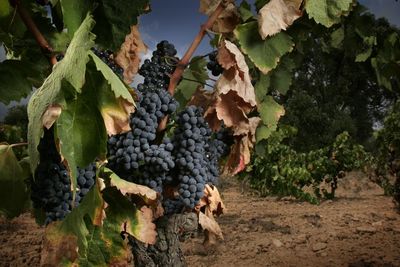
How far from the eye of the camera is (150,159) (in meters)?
1.67

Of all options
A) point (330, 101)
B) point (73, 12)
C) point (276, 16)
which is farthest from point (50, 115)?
point (330, 101)

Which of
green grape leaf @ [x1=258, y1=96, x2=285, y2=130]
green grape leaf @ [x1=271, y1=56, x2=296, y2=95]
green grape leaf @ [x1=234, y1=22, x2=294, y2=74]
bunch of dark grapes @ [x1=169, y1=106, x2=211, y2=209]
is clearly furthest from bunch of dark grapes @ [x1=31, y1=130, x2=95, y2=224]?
green grape leaf @ [x1=271, y1=56, x2=296, y2=95]

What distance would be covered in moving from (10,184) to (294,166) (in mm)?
8877

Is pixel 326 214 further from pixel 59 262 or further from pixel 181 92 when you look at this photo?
pixel 59 262

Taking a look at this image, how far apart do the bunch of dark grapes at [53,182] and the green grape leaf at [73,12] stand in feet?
1.31

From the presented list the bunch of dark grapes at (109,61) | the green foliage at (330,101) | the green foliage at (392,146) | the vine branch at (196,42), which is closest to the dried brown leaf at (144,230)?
the vine branch at (196,42)

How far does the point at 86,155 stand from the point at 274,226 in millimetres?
5720

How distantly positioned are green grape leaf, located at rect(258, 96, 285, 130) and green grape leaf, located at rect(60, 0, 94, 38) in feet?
3.96

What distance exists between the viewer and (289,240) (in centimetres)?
540

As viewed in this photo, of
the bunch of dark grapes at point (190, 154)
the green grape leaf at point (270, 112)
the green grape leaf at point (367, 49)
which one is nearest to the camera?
the bunch of dark grapes at point (190, 154)

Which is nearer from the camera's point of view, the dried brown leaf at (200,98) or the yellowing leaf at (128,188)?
the yellowing leaf at (128,188)

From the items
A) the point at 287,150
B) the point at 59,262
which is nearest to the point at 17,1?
the point at 59,262

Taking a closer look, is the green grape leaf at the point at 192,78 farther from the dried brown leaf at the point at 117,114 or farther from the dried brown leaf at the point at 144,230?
the dried brown leaf at the point at 117,114

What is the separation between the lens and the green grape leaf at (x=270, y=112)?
231cm
